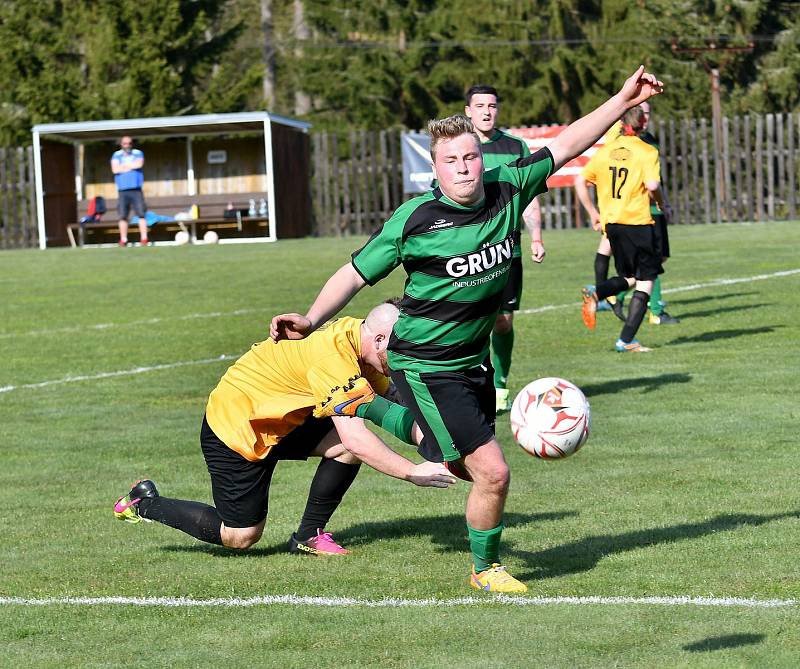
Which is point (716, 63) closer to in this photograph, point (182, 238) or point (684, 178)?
point (684, 178)

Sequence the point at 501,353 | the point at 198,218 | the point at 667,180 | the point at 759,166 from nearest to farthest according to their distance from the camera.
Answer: the point at 501,353, the point at 759,166, the point at 667,180, the point at 198,218

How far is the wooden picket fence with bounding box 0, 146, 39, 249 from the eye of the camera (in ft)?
120

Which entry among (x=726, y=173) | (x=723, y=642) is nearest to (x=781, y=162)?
(x=726, y=173)

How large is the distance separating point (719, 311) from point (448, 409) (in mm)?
10969

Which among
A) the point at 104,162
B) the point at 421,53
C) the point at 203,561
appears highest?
the point at 421,53

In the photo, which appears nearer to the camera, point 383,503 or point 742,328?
point 383,503

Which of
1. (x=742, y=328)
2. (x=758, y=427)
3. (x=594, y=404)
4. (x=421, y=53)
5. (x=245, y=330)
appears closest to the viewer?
(x=758, y=427)

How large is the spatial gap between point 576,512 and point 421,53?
41.1 m

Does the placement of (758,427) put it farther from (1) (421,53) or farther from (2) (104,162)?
(1) (421,53)

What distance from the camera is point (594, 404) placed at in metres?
11.0

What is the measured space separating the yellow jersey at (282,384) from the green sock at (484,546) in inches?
35.8

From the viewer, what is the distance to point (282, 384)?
676cm

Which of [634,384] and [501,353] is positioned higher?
[501,353]

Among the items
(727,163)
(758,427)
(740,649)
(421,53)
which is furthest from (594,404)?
(421,53)
